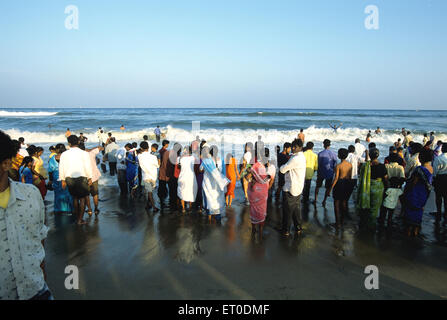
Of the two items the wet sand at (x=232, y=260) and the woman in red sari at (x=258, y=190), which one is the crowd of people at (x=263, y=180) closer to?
the woman in red sari at (x=258, y=190)

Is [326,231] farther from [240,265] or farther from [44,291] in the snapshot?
[44,291]

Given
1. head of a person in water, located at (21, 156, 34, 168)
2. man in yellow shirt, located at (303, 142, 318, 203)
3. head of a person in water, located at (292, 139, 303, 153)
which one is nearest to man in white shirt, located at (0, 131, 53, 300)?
head of a person in water, located at (292, 139, 303, 153)

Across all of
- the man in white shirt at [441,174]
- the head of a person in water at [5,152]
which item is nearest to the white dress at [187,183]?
the head of a person in water at [5,152]

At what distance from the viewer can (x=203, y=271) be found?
381 centimetres

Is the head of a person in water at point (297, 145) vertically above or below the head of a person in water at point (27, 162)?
above

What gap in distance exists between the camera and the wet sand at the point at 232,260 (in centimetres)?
339

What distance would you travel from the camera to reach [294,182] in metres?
4.77

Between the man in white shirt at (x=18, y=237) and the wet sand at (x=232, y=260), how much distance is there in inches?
65.8

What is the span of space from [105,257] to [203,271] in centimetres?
169

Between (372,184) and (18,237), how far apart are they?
224 inches

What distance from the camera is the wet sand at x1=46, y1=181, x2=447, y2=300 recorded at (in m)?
3.39

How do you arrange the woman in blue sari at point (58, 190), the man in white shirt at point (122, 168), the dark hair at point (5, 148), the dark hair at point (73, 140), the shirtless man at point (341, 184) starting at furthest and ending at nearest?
the man in white shirt at point (122, 168), the woman in blue sari at point (58, 190), the shirtless man at point (341, 184), the dark hair at point (73, 140), the dark hair at point (5, 148)

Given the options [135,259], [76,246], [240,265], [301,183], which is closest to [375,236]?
[301,183]

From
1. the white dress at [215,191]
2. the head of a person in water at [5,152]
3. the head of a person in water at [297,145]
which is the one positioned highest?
the head of a person in water at [5,152]
